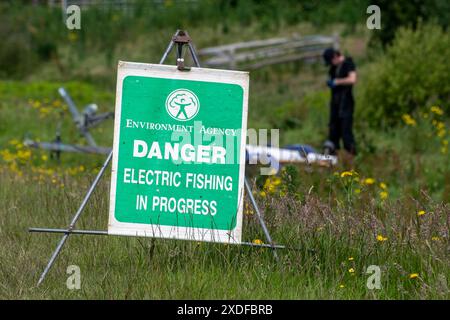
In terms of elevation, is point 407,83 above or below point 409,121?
above

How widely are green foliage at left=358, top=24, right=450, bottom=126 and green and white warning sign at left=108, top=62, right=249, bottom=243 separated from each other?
453 inches

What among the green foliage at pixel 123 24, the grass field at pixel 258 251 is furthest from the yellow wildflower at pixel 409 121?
the green foliage at pixel 123 24

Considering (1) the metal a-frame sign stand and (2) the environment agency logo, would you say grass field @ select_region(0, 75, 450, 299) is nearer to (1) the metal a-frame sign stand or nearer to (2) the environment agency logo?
Result: (1) the metal a-frame sign stand

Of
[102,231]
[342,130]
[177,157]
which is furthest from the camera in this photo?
[342,130]

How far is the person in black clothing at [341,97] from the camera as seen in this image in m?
15.2

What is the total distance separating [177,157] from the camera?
21.1 feet

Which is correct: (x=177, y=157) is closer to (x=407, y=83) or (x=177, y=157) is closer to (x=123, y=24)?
(x=407, y=83)

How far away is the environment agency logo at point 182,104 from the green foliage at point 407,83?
11.5 metres

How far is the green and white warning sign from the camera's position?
253 inches

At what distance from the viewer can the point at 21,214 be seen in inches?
341

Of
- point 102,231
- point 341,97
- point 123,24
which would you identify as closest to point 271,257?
point 102,231

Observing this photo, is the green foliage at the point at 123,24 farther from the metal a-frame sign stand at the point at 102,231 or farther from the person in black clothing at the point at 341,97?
the metal a-frame sign stand at the point at 102,231

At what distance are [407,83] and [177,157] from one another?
12.2 meters
